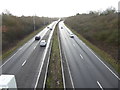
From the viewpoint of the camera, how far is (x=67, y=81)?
2044 cm

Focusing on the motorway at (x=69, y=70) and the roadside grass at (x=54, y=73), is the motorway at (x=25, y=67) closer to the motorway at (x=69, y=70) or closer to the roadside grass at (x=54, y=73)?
the motorway at (x=69, y=70)

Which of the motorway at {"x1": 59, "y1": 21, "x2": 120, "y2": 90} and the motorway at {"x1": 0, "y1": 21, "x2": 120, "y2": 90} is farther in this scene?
the motorway at {"x1": 0, "y1": 21, "x2": 120, "y2": 90}

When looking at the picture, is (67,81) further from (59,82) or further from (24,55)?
(24,55)

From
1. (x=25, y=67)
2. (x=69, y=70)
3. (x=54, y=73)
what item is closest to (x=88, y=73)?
(x=69, y=70)

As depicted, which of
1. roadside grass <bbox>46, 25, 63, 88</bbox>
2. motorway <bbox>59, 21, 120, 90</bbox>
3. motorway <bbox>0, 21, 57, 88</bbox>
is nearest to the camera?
motorway <bbox>59, 21, 120, 90</bbox>

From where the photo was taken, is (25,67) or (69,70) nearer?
(69,70)

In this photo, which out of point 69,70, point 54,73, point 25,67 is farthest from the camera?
point 25,67

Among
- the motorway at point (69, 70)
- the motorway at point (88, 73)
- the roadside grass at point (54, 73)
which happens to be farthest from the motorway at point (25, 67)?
the motorway at point (88, 73)

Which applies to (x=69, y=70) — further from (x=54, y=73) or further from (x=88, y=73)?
Answer: (x=88, y=73)

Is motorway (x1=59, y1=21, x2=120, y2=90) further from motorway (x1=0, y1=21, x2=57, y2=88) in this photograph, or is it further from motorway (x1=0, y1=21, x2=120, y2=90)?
motorway (x1=0, y1=21, x2=57, y2=88)

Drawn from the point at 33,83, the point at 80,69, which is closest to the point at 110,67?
the point at 80,69

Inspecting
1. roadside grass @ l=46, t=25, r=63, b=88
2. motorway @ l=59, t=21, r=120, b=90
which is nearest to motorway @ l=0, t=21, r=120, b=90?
motorway @ l=59, t=21, r=120, b=90

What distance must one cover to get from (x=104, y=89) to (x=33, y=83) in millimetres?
8546

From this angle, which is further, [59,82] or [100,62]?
[100,62]
